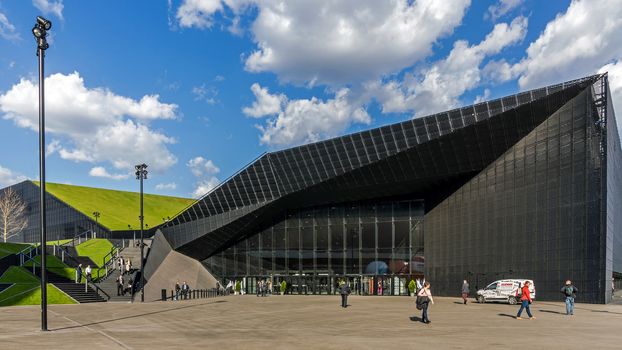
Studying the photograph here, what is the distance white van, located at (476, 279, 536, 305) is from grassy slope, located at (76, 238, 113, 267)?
43.1 m

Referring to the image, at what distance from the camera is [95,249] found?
63688 mm

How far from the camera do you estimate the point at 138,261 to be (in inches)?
1982

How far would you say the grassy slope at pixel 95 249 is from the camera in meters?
58.7

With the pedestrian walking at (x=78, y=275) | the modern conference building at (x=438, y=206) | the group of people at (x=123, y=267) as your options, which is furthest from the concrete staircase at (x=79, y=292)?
the modern conference building at (x=438, y=206)

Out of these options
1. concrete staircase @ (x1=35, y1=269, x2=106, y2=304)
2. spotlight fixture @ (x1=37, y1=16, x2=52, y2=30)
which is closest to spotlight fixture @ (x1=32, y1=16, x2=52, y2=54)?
spotlight fixture @ (x1=37, y1=16, x2=52, y2=30)

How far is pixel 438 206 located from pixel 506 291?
12740mm

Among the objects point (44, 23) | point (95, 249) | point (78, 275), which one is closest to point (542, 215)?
point (44, 23)

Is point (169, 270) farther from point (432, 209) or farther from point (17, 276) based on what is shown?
point (432, 209)

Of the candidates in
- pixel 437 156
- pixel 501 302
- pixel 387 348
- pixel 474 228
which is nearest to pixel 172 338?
pixel 387 348

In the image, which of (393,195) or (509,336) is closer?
(509,336)

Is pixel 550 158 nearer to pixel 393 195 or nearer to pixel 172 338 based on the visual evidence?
pixel 393 195

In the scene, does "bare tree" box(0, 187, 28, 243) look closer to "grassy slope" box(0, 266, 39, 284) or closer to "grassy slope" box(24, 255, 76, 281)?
"grassy slope" box(24, 255, 76, 281)

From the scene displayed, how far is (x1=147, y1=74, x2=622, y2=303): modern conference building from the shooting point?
3231 centimetres

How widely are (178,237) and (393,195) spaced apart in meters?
22.3
